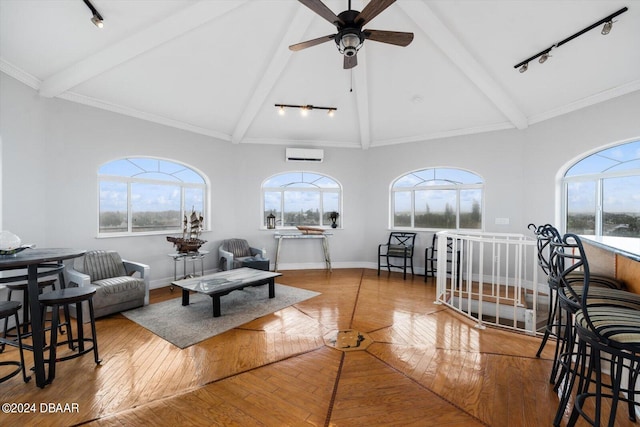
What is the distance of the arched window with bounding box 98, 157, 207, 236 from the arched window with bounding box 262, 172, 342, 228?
151cm

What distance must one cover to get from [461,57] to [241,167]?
4630 millimetres

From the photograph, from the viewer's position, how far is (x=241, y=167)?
6379 mm

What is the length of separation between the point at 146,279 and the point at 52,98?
9.36ft

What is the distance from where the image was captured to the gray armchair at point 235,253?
530 cm

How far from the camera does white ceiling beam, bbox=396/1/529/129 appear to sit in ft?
11.7

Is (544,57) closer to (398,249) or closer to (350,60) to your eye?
(350,60)

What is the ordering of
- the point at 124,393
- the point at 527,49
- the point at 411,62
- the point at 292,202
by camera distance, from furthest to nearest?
1. the point at 292,202
2. the point at 411,62
3. the point at 527,49
4. the point at 124,393

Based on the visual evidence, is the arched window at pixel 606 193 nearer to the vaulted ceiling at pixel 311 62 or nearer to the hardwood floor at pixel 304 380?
the vaulted ceiling at pixel 311 62

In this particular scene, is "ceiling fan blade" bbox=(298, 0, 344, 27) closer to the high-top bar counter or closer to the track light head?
the track light head

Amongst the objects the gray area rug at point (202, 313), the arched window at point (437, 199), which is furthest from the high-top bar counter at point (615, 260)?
the gray area rug at point (202, 313)

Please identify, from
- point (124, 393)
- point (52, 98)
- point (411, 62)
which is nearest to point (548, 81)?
point (411, 62)

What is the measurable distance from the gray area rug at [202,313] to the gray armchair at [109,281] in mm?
173

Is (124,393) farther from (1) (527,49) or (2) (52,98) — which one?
(1) (527,49)

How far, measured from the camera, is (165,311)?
3.86 metres
